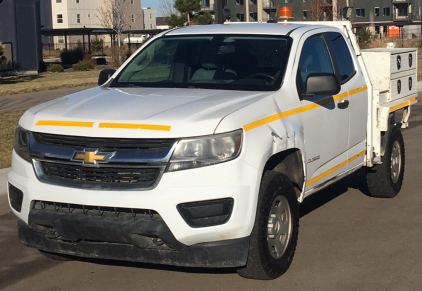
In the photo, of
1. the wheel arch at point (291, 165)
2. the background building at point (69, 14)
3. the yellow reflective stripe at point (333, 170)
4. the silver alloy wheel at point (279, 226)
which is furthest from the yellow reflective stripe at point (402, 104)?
the background building at point (69, 14)

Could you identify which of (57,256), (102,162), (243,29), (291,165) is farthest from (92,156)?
(243,29)

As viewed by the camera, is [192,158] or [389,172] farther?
[389,172]

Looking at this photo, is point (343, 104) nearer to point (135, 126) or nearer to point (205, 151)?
point (205, 151)

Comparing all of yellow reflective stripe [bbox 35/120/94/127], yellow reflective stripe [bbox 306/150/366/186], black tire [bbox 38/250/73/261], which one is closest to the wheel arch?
yellow reflective stripe [bbox 306/150/366/186]

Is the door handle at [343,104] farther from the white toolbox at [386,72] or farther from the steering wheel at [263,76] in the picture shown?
the white toolbox at [386,72]

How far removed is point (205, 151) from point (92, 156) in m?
0.75

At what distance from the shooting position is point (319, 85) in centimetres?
554

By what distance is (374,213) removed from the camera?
285 inches

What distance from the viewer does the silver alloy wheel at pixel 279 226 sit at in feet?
16.4

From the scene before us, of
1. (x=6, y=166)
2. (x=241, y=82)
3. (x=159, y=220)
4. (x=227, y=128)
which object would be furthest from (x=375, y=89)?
(x=6, y=166)

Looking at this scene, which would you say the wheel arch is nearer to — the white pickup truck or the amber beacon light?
the white pickup truck

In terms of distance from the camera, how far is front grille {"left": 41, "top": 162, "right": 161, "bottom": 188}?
447 centimetres

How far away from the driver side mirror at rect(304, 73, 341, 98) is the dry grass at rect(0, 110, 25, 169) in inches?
211

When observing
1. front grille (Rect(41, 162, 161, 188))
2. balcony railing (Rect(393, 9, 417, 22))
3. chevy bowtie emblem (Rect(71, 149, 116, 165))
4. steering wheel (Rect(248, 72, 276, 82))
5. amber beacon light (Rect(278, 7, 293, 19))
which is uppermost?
balcony railing (Rect(393, 9, 417, 22))
